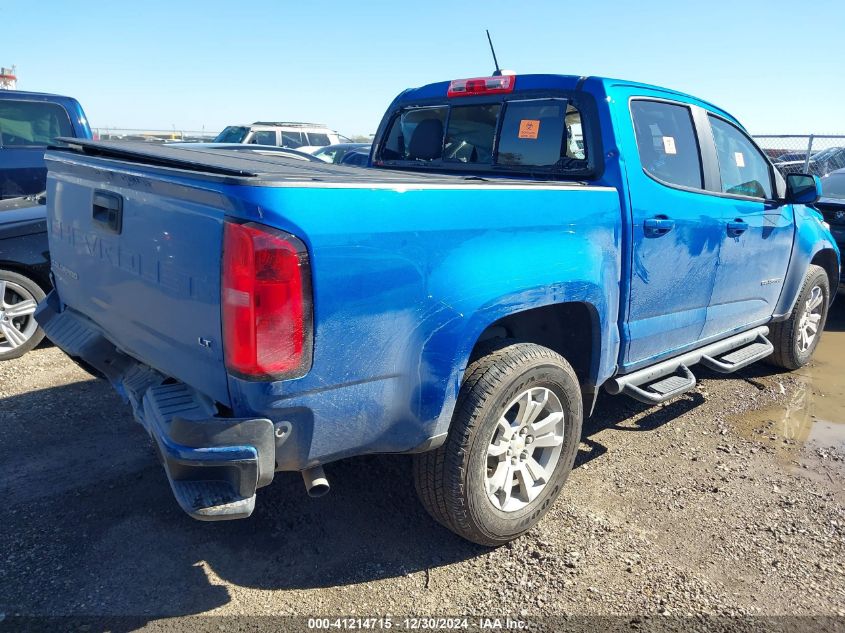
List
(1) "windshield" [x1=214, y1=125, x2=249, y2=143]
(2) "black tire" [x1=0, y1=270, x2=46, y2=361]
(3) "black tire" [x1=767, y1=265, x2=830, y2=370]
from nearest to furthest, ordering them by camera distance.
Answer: (2) "black tire" [x1=0, y1=270, x2=46, y2=361]
(3) "black tire" [x1=767, y1=265, x2=830, y2=370]
(1) "windshield" [x1=214, y1=125, x2=249, y2=143]

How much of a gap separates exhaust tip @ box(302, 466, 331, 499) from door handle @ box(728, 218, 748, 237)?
294cm

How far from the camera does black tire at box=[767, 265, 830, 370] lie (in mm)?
5246

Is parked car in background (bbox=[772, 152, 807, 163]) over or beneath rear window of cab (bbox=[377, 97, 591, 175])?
beneath

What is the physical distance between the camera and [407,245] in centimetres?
233

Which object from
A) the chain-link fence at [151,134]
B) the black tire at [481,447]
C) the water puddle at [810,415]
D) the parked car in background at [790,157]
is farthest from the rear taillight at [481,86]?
the chain-link fence at [151,134]

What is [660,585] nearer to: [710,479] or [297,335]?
[710,479]

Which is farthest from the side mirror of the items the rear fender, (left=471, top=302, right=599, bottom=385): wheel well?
(left=471, top=302, right=599, bottom=385): wheel well

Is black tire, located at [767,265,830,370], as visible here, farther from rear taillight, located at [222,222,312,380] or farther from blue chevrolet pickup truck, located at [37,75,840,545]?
rear taillight, located at [222,222,312,380]

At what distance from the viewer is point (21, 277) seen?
5.16 m

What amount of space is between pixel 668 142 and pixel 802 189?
4.93 ft

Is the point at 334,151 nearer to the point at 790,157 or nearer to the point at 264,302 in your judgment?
the point at 790,157

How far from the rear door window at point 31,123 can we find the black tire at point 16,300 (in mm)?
3004

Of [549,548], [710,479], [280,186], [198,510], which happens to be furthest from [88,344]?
[710,479]

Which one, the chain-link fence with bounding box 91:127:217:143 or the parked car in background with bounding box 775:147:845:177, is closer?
the parked car in background with bounding box 775:147:845:177
